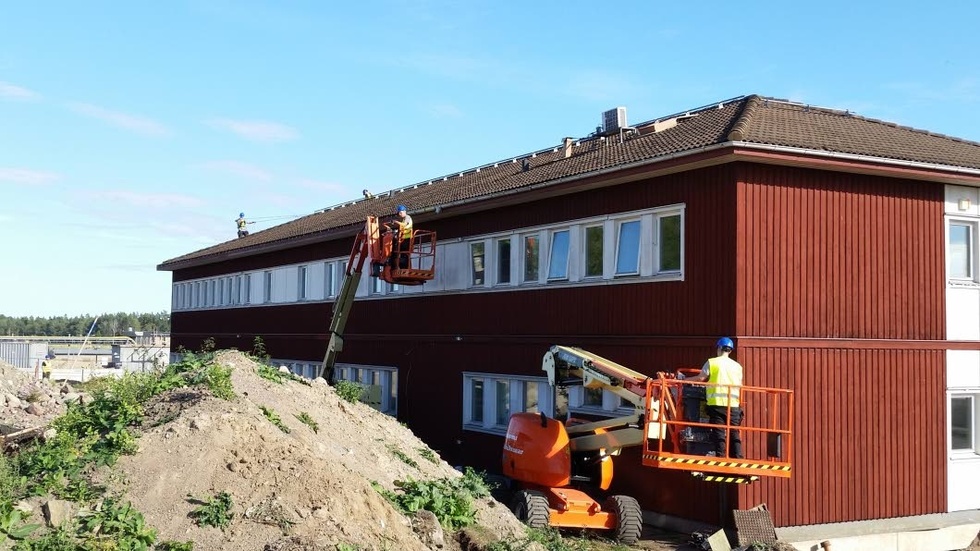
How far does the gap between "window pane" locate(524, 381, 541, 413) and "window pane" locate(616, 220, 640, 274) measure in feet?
11.5

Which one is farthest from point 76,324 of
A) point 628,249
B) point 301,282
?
point 628,249

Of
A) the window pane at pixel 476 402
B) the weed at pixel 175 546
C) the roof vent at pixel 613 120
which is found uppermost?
the roof vent at pixel 613 120

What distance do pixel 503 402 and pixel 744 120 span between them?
7.73m

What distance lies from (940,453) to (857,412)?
1.99 m

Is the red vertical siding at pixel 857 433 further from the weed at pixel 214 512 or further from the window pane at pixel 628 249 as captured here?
the weed at pixel 214 512

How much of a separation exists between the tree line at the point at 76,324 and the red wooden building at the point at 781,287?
154 m

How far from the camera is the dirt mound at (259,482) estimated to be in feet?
33.7

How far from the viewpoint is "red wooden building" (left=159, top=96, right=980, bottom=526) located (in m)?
15.9

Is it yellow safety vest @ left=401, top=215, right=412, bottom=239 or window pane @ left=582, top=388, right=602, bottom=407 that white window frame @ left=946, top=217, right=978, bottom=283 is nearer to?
window pane @ left=582, top=388, right=602, bottom=407

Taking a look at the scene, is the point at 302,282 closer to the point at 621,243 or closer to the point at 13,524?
the point at 621,243

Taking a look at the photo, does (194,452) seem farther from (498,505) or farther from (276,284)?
(276,284)

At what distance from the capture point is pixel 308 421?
46.9ft

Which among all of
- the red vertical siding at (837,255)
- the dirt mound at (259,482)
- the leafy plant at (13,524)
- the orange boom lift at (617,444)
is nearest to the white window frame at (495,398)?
the orange boom lift at (617,444)

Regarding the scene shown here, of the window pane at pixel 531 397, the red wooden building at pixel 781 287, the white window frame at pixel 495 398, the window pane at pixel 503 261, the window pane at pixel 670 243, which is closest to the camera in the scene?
the red wooden building at pixel 781 287
